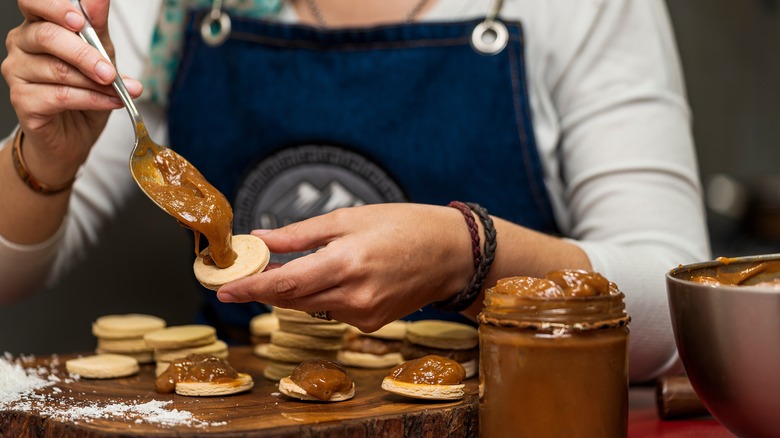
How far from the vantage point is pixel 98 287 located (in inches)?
93.8

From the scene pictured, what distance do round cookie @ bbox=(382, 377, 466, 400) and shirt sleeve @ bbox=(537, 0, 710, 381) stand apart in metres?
0.50

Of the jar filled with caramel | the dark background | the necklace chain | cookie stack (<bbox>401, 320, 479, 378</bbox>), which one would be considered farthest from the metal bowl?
the dark background

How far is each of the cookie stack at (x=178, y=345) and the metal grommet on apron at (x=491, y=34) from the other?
738 mm

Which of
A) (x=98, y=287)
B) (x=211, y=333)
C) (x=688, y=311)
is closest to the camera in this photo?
(x=688, y=311)

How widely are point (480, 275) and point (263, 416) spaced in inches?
13.0

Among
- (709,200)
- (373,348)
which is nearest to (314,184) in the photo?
(373,348)

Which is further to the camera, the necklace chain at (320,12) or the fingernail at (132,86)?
the necklace chain at (320,12)

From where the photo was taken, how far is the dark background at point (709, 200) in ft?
7.65

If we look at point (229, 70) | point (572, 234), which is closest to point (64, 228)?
point (229, 70)

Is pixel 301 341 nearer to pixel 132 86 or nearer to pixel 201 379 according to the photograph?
pixel 201 379

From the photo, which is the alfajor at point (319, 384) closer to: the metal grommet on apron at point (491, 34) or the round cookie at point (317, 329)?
the round cookie at point (317, 329)

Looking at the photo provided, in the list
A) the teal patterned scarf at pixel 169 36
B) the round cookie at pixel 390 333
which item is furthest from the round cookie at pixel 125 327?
the teal patterned scarf at pixel 169 36

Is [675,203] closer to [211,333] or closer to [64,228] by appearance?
[211,333]

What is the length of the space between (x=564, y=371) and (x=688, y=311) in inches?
5.4
